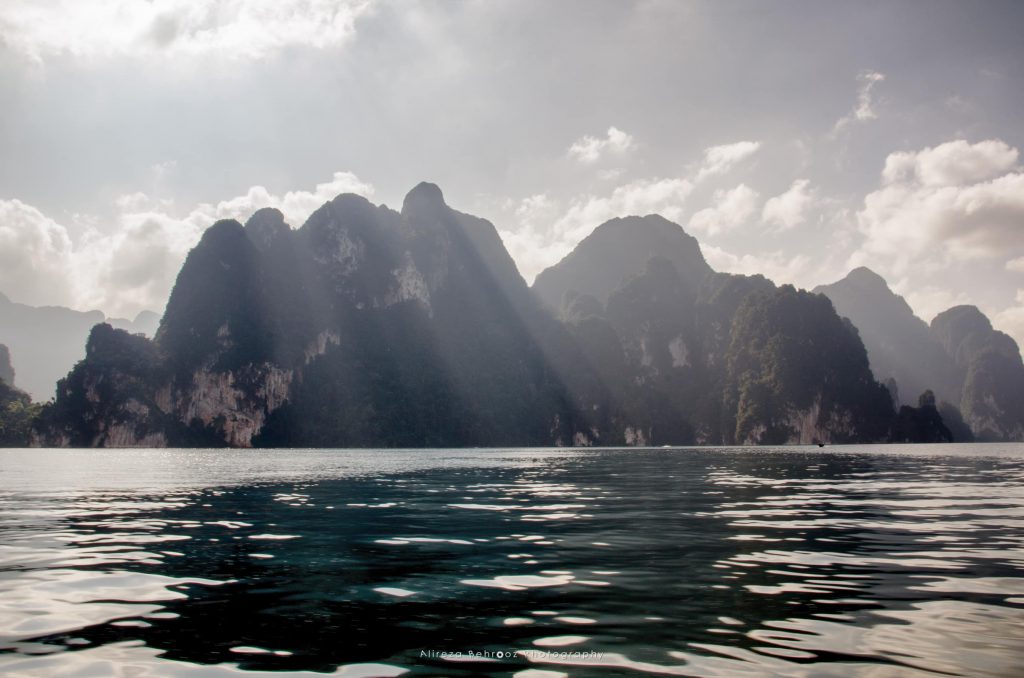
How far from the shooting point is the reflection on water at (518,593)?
251 inches

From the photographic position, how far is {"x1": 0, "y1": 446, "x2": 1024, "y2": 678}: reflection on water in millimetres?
6387

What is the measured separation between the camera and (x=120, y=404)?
19288 cm

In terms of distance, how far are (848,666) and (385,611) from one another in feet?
16.2

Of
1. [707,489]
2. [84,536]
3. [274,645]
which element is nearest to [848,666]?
[274,645]

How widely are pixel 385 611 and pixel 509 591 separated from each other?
191 cm

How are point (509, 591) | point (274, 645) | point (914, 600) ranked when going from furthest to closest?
point (509, 591) < point (914, 600) < point (274, 645)

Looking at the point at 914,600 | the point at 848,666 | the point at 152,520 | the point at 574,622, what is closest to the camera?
the point at 848,666

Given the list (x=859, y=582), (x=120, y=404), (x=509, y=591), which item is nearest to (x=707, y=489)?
(x=859, y=582)

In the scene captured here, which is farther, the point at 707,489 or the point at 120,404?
the point at 120,404

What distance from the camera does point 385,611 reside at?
8.29 m

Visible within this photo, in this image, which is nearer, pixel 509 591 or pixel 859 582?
pixel 509 591

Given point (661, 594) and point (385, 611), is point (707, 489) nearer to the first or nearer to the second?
point (661, 594)

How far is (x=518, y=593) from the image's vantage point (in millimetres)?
9352

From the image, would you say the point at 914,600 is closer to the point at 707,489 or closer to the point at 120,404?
the point at 707,489
